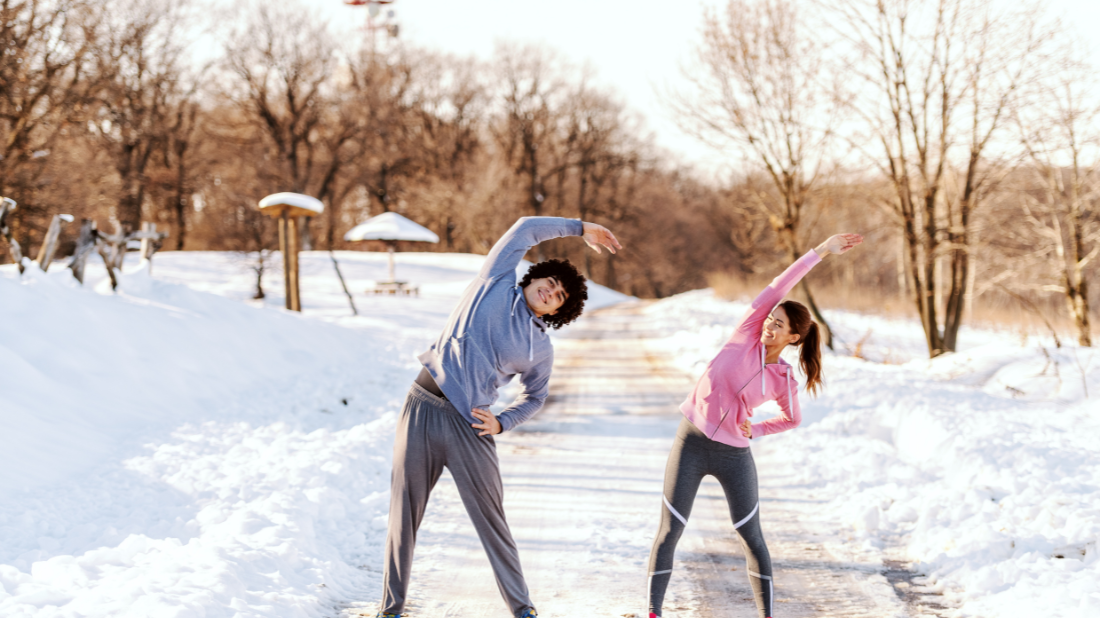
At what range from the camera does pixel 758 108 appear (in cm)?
1559

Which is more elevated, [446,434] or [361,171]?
[361,171]

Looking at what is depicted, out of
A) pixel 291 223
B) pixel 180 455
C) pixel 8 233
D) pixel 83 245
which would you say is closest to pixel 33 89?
pixel 291 223

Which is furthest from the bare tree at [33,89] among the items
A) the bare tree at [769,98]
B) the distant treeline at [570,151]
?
the bare tree at [769,98]

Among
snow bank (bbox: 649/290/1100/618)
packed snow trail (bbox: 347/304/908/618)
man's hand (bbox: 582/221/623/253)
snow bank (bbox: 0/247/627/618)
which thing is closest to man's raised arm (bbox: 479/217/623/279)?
man's hand (bbox: 582/221/623/253)

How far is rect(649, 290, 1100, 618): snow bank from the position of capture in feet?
12.5

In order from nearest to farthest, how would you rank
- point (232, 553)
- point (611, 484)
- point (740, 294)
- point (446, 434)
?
1. point (446, 434)
2. point (232, 553)
3. point (611, 484)
4. point (740, 294)

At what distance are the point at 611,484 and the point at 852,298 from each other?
26.2m

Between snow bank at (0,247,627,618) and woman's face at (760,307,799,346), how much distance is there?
2.51m

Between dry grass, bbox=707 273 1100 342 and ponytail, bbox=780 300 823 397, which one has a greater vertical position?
ponytail, bbox=780 300 823 397

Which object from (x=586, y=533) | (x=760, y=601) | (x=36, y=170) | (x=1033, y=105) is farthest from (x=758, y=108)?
(x=36, y=170)

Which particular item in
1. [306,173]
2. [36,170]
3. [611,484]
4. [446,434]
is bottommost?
[611,484]

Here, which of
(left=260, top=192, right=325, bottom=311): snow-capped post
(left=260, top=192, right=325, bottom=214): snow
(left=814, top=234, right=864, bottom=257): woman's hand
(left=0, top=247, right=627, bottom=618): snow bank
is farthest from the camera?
(left=260, top=192, right=325, bottom=311): snow-capped post

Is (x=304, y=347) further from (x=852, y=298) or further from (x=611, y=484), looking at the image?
(x=852, y=298)

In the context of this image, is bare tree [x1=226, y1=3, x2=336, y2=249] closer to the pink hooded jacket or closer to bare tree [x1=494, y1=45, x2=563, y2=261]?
bare tree [x1=494, y1=45, x2=563, y2=261]
